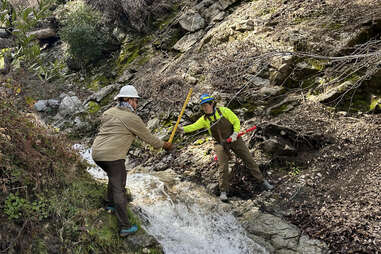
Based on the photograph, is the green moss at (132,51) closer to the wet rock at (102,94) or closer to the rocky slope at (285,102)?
the rocky slope at (285,102)

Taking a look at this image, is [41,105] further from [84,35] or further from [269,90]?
[269,90]

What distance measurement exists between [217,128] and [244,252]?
2169mm

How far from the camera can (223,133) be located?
205 inches

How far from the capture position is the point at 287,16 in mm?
8625

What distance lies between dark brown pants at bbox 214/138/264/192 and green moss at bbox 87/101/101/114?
7215 millimetres

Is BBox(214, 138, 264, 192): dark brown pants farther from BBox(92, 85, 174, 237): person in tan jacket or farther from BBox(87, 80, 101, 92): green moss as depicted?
BBox(87, 80, 101, 92): green moss

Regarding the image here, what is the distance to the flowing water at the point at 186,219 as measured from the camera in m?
4.44

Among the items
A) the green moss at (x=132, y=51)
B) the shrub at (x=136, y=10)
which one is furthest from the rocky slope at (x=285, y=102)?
the shrub at (x=136, y=10)

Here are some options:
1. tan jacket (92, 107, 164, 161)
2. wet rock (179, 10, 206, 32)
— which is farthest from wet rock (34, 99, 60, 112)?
tan jacket (92, 107, 164, 161)

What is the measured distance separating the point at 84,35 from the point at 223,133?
11652mm

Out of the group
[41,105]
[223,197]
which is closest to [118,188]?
[223,197]

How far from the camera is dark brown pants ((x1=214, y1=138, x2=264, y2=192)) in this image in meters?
5.27

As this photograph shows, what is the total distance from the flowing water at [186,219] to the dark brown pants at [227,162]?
45cm

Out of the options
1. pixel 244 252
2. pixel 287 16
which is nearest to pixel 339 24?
pixel 287 16
